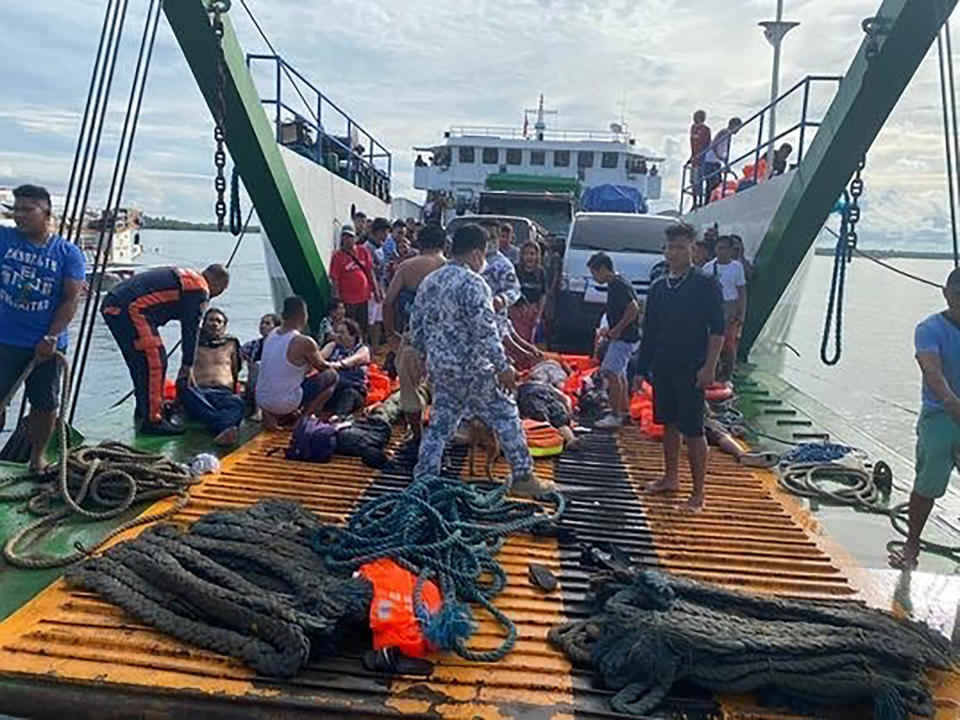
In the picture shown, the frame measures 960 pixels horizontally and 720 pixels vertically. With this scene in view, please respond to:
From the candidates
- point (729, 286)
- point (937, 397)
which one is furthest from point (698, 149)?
point (937, 397)

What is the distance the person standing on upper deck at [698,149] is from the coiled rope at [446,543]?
1212 centimetres

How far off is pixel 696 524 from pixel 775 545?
47cm

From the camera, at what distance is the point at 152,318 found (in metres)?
6.03

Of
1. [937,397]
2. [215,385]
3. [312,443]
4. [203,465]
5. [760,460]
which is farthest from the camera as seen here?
[215,385]

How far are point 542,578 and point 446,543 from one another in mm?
480

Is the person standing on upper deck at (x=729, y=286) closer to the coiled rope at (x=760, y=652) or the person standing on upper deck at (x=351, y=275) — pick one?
the person standing on upper deck at (x=351, y=275)

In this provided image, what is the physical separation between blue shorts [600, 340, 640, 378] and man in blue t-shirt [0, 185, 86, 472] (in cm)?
427

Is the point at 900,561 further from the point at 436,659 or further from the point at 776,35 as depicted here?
the point at 776,35

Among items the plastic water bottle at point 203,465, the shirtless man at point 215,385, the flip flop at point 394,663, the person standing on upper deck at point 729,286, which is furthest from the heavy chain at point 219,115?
the person standing on upper deck at point 729,286

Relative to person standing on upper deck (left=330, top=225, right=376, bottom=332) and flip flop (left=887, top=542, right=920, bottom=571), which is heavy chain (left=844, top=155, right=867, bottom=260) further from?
person standing on upper deck (left=330, top=225, right=376, bottom=332)

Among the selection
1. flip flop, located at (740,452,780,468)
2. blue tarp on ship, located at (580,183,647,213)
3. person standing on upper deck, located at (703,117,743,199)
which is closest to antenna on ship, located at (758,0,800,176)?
person standing on upper deck, located at (703,117,743,199)

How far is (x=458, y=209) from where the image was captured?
1948 centimetres

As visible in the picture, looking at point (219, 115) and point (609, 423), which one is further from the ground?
point (219, 115)

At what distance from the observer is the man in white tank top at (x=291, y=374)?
245 inches
